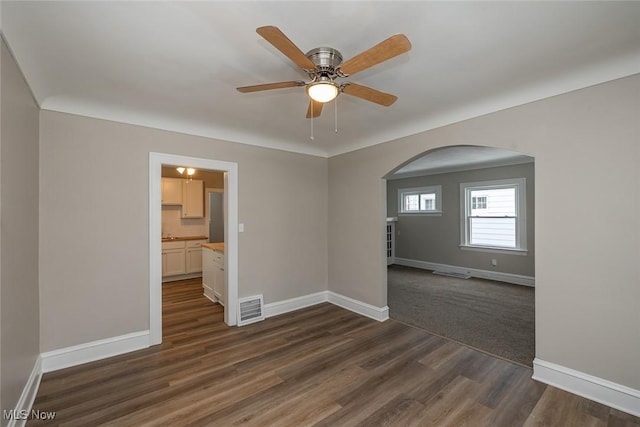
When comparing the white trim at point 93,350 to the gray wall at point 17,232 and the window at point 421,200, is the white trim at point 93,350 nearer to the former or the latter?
the gray wall at point 17,232

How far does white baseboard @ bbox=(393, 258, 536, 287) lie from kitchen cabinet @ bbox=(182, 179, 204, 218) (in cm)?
542

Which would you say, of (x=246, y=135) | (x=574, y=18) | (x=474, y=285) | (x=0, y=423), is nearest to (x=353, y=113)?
(x=246, y=135)

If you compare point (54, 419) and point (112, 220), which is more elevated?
point (112, 220)

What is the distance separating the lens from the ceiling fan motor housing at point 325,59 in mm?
1730

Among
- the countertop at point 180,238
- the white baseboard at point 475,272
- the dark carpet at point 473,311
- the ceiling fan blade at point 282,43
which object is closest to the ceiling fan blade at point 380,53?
the ceiling fan blade at point 282,43

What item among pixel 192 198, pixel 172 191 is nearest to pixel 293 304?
pixel 192 198

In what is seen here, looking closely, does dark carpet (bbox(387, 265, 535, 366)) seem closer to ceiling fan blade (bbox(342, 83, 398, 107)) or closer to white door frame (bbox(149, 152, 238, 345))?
white door frame (bbox(149, 152, 238, 345))

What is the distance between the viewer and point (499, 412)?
2.02 meters

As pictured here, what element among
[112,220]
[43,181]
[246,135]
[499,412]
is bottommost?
[499,412]

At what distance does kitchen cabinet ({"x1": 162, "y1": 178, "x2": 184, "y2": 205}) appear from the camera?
231 inches

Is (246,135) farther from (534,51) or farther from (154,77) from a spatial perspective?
(534,51)

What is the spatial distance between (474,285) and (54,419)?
609 cm

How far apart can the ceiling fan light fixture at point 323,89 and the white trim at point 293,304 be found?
3.07 metres

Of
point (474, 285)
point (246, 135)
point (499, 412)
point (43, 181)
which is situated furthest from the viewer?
point (474, 285)
